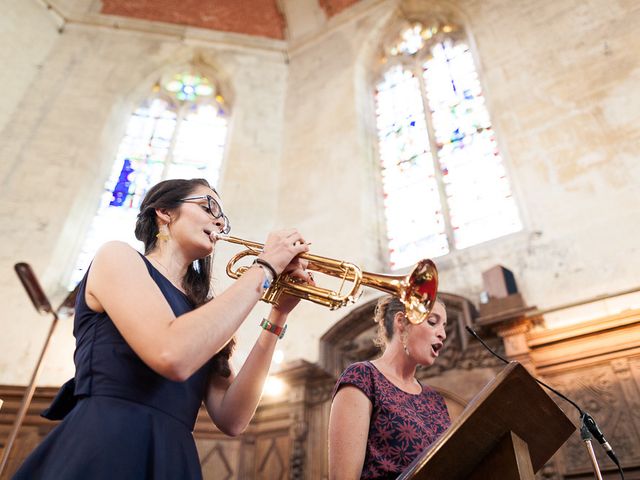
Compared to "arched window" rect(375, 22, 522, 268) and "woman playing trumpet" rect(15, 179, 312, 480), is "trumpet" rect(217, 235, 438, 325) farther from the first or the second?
"arched window" rect(375, 22, 522, 268)

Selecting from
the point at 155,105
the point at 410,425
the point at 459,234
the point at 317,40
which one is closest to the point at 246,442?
the point at 459,234

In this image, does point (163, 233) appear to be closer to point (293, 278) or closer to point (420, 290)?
point (293, 278)

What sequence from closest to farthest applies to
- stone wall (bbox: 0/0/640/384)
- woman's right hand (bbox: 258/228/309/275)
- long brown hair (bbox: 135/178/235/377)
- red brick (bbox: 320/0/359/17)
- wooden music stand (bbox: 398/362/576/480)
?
wooden music stand (bbox: 398/362/576/480) → woman's right hand (bbox: 258/228/309/275) → long brown hair (bbox: 135/178/235/377) → stone wall (bbox: 0/0/640/384) → red brick (bbox: 320/0/359/17)

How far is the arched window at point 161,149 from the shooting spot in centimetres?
795

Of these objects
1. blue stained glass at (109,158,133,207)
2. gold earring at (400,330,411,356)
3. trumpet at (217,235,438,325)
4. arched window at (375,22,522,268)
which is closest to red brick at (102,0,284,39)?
arched window at (375,22,522,268)

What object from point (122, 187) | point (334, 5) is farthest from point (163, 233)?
point (334, 5)

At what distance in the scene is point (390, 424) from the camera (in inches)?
71.2

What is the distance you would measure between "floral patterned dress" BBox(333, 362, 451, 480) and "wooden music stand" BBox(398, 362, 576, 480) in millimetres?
392

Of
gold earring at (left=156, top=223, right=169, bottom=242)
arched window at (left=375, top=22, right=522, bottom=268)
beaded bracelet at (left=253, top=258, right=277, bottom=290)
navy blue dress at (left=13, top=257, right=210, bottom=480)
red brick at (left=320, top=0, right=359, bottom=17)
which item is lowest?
navy blue dress at (left=13, top=257, right=210, bottom=480)

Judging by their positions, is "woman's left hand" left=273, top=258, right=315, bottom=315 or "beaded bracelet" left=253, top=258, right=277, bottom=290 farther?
"woman's left hand" left=273, top=258, right=315, bottom=315

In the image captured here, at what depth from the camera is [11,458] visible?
5105 millimetres

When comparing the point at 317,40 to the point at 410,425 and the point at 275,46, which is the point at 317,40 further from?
the point at 410,425

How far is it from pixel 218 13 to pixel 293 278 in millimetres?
10641

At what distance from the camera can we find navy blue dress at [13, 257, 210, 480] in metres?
0.97
